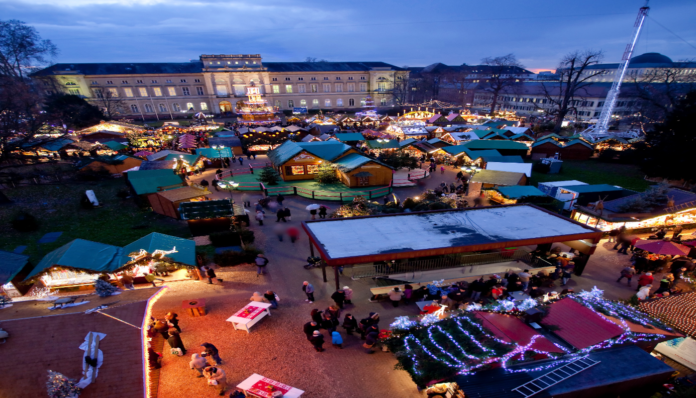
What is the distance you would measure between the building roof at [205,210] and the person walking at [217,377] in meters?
8.56

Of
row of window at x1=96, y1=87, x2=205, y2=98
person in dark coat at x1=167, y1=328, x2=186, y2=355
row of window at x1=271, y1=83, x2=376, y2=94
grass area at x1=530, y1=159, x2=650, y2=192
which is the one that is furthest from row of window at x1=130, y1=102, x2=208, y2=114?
person in dark coat at x1=167, y1=328, x2=186, y2=355

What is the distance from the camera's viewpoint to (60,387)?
443 centimetres

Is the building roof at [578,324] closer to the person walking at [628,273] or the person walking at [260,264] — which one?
the person walking at [628,273]

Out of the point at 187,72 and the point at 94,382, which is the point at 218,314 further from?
the point at 187,72

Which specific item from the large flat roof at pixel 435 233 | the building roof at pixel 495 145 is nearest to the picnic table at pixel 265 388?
the large flat roof at pixel 435 233

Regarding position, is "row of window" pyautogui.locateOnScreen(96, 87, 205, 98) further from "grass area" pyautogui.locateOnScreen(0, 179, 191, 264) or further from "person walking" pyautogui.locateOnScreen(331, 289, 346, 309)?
"person walking" pyautogui.locateOnScreen(331, 289, 346, 309)

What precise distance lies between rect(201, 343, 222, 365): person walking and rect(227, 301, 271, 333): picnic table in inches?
39.1

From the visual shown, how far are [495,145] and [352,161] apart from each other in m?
17.0

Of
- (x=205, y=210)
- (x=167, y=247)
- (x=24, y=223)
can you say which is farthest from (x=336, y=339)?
(x=24, y=223)

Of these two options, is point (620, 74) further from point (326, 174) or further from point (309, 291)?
point (309, 291)

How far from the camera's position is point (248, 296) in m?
9.48

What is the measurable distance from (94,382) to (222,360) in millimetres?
2725

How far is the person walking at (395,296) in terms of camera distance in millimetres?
8672

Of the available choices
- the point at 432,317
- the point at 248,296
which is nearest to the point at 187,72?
the point at 248,296
